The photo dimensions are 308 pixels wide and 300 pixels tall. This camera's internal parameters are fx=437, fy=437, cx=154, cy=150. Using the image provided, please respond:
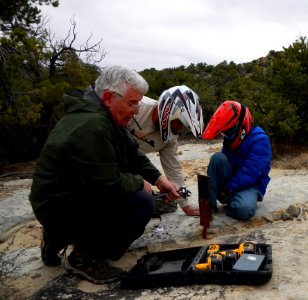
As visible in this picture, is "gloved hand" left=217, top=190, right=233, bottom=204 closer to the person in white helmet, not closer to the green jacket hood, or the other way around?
the person in white helmet

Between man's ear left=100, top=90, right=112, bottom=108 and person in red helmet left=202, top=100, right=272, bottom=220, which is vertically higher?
man's ear left=100, top=90, right=112, bottom=108

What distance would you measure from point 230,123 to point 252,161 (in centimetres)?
38

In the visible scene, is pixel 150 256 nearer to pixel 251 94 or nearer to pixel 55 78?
pixel 251 94

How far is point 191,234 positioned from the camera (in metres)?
3.52

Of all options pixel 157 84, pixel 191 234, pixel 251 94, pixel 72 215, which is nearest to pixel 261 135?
pixel 191 234

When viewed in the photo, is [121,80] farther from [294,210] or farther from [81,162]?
[294,210]

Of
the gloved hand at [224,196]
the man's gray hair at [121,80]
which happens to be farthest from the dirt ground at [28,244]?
the man's gray hair at [121,80]

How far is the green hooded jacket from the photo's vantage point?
2.44 metres

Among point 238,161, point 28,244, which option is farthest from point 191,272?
point 28,244

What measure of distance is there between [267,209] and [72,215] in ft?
6.60

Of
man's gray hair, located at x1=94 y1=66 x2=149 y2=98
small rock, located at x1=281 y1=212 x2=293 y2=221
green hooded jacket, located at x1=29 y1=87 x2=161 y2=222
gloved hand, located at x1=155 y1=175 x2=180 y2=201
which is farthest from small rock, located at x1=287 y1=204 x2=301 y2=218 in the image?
man's gray hair, located at x1=94 y1=66 x2=149 y2=98

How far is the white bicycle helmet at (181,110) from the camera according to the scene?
336 cm

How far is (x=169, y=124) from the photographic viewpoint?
3516 mm

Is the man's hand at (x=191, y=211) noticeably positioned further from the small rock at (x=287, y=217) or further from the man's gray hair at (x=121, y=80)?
the man's gray hair at (x=121, y=80)
